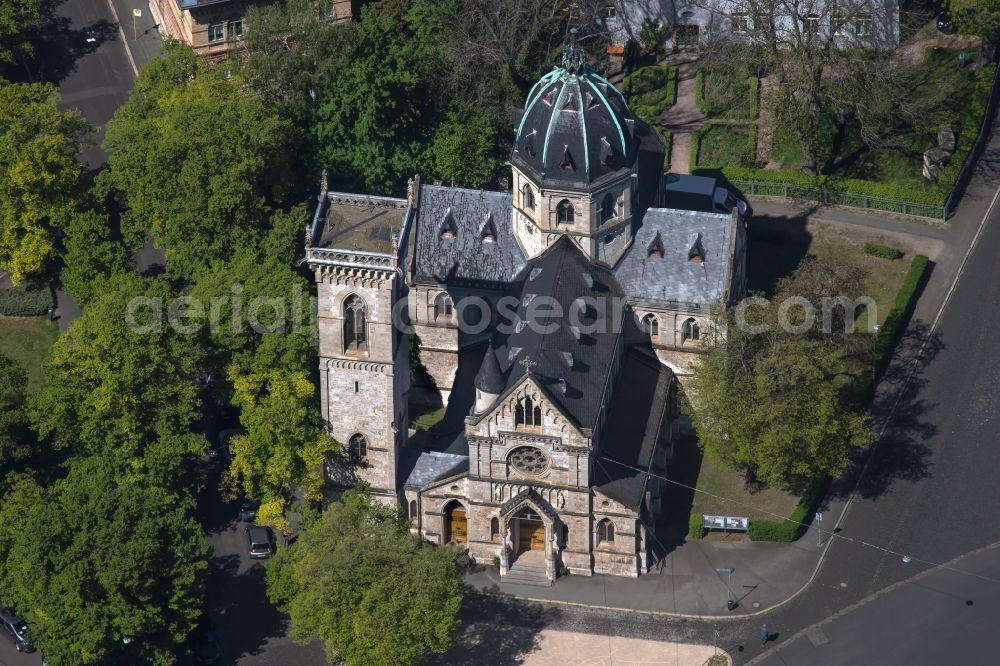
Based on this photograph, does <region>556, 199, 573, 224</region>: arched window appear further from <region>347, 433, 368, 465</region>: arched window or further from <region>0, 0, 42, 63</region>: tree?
<region>0, 0, 42, 63</region>: tree

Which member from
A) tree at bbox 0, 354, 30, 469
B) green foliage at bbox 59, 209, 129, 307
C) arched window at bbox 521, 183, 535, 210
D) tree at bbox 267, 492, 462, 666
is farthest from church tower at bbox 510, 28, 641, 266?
tree at bbox 0, 354, 30, 469

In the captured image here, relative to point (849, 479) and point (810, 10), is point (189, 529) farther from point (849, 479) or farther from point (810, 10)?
point (810, 10)

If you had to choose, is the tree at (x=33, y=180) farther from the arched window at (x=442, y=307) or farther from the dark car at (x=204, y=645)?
the dark car at (x=204, y=645)

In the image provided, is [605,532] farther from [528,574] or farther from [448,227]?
[448,227]

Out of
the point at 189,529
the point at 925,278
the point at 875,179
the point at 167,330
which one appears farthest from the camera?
the point at 875,179

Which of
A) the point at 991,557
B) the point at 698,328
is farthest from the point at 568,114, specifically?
the point at 991,557

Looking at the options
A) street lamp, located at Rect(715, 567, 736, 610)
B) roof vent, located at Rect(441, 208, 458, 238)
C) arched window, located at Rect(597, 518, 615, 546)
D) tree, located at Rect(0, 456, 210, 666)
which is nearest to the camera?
tree, located at Rect(0, 456, 210, 666)

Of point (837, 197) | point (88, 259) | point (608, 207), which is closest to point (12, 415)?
point (88, 259)

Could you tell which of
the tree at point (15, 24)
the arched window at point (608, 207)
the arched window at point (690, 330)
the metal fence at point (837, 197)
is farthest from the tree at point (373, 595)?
the tree at point (15, 24)
